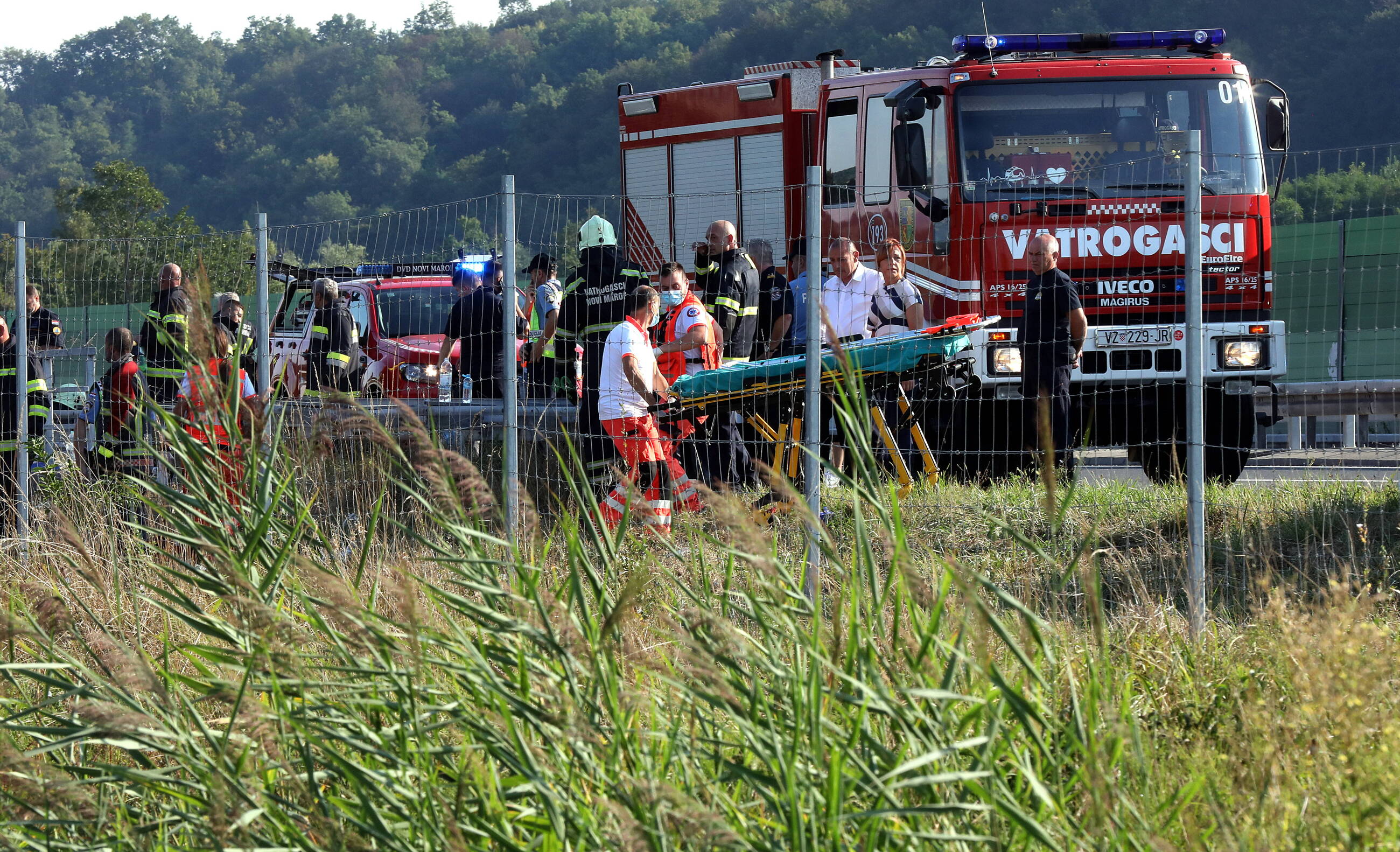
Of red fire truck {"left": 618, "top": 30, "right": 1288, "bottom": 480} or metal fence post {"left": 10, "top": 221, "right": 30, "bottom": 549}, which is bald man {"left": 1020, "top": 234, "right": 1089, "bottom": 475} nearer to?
red fire truck {"left": 618, "top": 30, "right": 1288, "bottom": 480}

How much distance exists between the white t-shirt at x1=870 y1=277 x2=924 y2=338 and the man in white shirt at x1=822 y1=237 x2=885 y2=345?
6cm

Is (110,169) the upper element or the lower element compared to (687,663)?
upper

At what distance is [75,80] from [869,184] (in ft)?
360

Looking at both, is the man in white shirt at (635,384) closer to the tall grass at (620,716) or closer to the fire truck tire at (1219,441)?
the fire truck tire at (1219,441)

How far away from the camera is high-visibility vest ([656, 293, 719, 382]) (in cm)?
769

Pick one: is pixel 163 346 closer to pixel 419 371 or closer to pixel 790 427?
pixel 790 427

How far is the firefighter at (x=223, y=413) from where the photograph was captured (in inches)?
102

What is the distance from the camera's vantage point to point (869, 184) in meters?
9.47

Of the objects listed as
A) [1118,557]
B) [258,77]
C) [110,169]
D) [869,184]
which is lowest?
[1118,557]

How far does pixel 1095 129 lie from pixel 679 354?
3.16 meters

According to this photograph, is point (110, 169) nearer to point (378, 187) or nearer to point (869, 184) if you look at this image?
point (378, 187)

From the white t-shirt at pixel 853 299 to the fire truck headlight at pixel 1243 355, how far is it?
2157 millimetres

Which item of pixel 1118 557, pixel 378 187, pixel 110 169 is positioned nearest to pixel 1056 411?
pixel 1118 557

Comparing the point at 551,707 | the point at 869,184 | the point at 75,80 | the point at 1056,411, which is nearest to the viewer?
the point at 551,707
